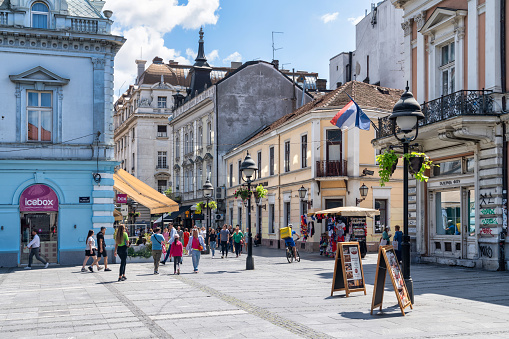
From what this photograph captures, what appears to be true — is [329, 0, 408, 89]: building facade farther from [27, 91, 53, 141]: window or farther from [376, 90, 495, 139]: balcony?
[27, 91, 53, 141]: window

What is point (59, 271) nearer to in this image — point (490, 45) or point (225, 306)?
point (225, 306)

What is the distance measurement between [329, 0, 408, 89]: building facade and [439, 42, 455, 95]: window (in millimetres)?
17560

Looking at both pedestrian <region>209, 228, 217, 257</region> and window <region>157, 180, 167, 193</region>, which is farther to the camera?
window <region>157, 180, 167, 193</region>

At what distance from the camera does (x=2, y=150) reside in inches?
1008

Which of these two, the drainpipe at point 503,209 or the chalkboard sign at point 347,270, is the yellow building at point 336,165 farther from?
the chalkboard sign at point 347,270

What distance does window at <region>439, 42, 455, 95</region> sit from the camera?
75.9ft

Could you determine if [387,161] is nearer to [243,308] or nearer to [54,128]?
[243,308]

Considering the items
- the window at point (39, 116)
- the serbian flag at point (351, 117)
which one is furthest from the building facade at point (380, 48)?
the window at point (39, 116)

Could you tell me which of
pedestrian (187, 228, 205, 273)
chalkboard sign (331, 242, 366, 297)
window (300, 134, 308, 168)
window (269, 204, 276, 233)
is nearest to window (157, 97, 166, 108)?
window (269, 204, 276, 233)

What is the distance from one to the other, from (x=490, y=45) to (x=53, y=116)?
16.9 metres

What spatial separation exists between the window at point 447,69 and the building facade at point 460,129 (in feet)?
0.12

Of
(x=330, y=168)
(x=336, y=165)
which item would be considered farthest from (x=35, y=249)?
(x=336, y=165)

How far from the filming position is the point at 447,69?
923 inches

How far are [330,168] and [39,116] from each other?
49.9 feet
